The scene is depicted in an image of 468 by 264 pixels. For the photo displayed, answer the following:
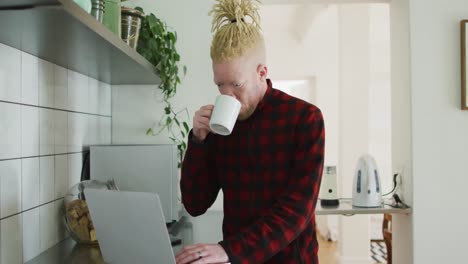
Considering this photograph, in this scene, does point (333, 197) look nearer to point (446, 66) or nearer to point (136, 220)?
point (446, 66)

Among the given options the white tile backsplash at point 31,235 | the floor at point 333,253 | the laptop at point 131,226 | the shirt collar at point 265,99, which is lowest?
the floor at point 333,253

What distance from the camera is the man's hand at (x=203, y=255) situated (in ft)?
2.92

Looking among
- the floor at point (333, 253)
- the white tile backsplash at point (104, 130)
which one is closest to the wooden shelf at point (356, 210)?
the white tile backsplash at point (104, 130)

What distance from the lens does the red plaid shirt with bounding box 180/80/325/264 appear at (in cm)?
98

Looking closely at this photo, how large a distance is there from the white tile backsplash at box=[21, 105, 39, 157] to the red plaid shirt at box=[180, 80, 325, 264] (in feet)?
1.49

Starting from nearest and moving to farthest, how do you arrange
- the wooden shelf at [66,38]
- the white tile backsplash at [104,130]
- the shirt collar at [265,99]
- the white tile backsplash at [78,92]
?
the wooden shelf at [66,38], the shirt collar at [265,99], the white tile backsplash at [78,92], the white tile backsplash at [104,130]

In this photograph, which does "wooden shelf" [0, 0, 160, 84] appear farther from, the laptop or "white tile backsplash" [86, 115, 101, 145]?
the laptop

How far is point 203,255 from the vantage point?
90 centimetres

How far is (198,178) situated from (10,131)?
498mm

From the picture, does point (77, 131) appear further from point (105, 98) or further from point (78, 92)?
point (105, 98)

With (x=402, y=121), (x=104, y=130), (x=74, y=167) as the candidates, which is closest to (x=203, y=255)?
(x=74, y=167)

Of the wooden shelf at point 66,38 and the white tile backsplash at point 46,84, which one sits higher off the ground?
the wooden shelf at point 66,38

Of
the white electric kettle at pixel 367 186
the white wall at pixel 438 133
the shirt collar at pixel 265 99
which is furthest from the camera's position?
the white electric kettle at pixel 367 186

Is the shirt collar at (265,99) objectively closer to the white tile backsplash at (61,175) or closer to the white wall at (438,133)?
the white tile backsplash at (61,175)
